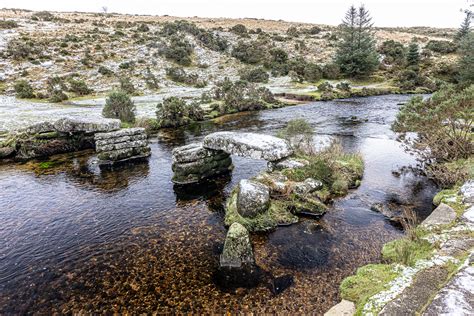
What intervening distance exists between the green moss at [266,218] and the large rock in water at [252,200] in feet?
0.59

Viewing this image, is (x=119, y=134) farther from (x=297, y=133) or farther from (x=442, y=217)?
(x=442, y=217)

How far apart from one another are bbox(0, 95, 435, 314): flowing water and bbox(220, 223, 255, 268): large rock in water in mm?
356

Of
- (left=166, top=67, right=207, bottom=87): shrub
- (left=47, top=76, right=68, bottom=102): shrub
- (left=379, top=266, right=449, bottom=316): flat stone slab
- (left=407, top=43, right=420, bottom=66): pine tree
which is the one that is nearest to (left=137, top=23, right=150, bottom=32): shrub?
(left=166, top=67, right=207, bottom=87): shrub

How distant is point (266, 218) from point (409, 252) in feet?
15.5

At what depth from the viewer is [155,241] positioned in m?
10.2

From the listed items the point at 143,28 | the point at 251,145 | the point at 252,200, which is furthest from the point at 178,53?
the point at 252,200

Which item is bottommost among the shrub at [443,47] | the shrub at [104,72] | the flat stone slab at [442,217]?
the flat stone slab at [442,217]

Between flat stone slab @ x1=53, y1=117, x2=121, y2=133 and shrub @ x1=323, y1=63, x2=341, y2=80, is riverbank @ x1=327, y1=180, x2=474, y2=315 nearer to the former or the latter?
flat stone slab @ x1=53, y1=117, x2=121, y2=133

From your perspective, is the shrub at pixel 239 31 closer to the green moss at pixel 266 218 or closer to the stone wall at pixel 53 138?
the stone wall at pixel 53 138

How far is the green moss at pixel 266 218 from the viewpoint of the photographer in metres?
10.7

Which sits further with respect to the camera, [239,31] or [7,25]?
[239,31]

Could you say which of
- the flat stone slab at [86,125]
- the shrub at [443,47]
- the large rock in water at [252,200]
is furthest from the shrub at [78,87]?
the shrub at [443,47]

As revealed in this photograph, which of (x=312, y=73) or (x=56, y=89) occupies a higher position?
(x=312, y=73)

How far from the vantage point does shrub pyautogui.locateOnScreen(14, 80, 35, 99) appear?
35.7 metres
